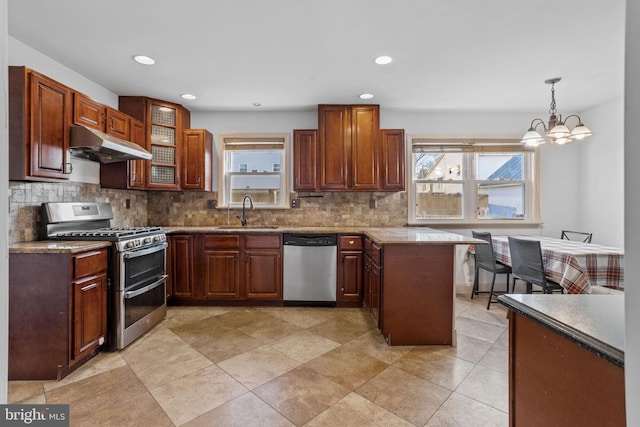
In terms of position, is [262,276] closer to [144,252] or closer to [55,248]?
[144,252]

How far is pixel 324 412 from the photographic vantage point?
5.51 ft

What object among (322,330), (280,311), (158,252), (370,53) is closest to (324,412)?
(322,330)

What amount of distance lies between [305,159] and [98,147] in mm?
2121

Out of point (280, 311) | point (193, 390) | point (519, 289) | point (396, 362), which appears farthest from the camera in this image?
point (519, 289)

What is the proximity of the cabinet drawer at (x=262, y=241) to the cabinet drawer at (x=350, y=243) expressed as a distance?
0.73 metres

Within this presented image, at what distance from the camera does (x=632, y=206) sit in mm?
557

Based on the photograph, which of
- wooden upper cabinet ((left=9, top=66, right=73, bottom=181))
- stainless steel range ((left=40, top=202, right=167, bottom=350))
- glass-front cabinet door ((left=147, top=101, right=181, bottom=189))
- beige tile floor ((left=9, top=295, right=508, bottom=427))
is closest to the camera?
beige tile floor ((left=9, top=295, right=508, bottom=427))

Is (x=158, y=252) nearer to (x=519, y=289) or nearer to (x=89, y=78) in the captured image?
(x=89, y=78)

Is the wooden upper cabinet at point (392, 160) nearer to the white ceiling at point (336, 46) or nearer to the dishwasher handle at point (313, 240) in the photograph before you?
the white ceiling at point (336, 46)

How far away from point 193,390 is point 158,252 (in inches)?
60.0

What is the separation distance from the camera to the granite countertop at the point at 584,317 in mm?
681

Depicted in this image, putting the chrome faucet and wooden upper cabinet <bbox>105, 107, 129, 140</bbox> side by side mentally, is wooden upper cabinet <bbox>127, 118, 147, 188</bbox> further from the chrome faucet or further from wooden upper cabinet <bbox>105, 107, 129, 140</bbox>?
the chrome faucet

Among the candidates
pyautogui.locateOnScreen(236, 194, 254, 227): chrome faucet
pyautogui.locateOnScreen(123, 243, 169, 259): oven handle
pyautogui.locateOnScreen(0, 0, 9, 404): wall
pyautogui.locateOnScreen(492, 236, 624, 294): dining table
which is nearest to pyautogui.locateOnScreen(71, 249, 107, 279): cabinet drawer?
pyautogui.locateOnScreen(123, 243, 169, 259): oven handle

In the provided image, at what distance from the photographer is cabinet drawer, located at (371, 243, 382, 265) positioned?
263 cm
